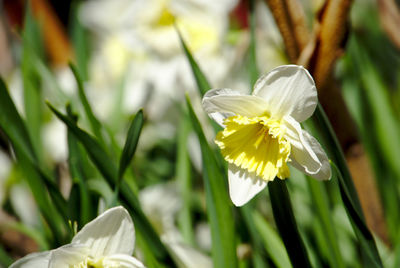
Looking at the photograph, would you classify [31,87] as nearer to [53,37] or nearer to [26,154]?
[26,154]

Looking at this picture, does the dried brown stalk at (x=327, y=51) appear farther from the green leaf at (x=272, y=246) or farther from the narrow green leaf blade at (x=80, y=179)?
the narrow green leaf blade at (x=80, y=179)

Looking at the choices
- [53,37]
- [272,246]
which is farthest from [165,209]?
[53,37]

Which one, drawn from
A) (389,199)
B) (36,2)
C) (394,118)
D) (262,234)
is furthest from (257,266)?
(36,2)

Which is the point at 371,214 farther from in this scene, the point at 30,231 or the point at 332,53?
the point at 30,231

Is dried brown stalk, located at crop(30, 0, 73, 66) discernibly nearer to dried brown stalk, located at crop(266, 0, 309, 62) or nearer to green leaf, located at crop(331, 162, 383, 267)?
dried brown stalk, located at crop(266, 0, 309, 62)

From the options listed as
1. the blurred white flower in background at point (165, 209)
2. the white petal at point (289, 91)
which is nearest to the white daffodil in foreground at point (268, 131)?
the white petal at point (289, 91)
